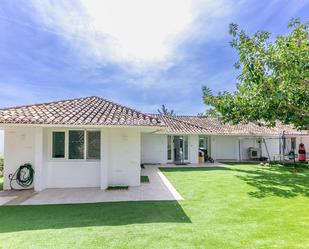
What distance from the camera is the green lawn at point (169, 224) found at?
5.36 meters

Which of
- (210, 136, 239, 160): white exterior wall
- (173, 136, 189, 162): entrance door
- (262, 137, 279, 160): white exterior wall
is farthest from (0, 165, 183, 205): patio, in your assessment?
(262, 137, 279, 160): white exterior wall

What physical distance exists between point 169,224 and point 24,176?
9.46 metres

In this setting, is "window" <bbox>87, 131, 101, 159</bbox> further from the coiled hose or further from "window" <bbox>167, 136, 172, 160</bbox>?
"window" <bbox>167, 136, 172, 160</bbox>

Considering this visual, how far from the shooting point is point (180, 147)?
25000 millimetres

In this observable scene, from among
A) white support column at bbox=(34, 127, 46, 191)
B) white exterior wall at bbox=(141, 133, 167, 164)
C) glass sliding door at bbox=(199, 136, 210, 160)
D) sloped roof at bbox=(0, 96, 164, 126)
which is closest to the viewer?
sloped roof at bbox=(0, 96, 164, 126)

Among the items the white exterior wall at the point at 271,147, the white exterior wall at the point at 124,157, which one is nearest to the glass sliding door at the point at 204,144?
the white exterior wall at the point at 271,147

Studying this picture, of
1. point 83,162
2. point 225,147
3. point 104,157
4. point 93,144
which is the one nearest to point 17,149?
point 83,162

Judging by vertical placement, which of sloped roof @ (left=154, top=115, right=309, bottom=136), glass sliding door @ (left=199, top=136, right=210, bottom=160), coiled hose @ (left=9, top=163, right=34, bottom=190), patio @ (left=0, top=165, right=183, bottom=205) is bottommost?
patio @ (left=0, top=165, right=183, bottom=205)

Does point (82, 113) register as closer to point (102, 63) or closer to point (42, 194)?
point (42, 194)

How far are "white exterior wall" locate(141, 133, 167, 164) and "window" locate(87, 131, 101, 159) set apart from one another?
12107mm

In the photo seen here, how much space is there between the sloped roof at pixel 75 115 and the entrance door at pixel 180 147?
1260cm

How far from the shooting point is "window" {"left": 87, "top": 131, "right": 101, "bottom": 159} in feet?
39.4

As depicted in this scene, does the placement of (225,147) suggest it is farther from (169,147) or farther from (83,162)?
(83,162)

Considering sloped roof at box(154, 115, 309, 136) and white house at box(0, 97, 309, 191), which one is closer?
white house at box(0, 97, 309, 191)
